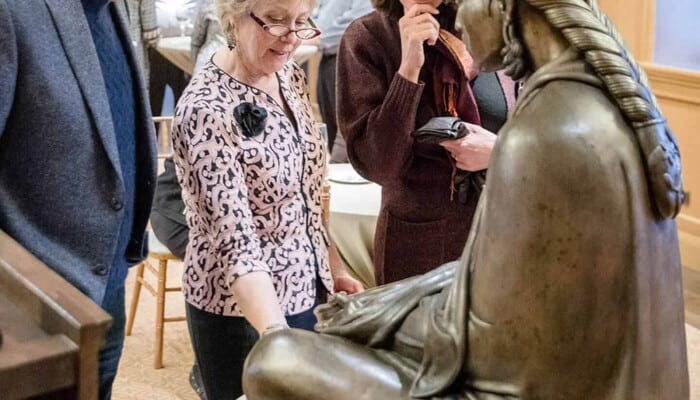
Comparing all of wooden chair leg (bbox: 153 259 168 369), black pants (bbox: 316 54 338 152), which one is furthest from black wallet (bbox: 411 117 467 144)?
black pants (bbox: 316 54 338 152)

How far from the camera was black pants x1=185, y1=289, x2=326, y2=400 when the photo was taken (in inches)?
70.2

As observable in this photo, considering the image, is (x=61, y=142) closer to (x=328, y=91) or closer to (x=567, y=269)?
(x=567, y=269)

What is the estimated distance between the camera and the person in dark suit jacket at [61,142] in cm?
151

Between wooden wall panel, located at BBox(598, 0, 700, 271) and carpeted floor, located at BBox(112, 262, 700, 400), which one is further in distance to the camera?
wooden wall panel, located at BBox(598, 0, 700, 271)

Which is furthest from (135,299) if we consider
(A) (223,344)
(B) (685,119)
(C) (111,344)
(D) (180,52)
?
(B) (685,119)

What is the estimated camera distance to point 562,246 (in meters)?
1.02

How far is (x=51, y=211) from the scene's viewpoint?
158 cm

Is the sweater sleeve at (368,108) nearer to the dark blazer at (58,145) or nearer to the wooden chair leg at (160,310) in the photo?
the dark blazer at (58,145)

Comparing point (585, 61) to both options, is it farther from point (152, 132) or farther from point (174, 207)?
point (174, 207)

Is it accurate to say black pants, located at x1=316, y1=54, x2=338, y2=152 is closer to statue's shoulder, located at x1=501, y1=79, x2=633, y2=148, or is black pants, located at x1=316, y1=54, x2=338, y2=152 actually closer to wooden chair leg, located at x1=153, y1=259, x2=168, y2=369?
wooden chair leg, located at x1=153, y1=259, x2=168, y2=369

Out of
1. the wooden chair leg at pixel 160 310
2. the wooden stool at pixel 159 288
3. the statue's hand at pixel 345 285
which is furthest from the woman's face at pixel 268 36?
the wooden chair leg at pixel 160 310

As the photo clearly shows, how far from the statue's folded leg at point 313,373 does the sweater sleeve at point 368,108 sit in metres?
0.71

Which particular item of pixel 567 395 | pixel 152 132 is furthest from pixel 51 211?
pixel 567 395

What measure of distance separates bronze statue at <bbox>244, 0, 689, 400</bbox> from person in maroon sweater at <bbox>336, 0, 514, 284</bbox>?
2.22ft
